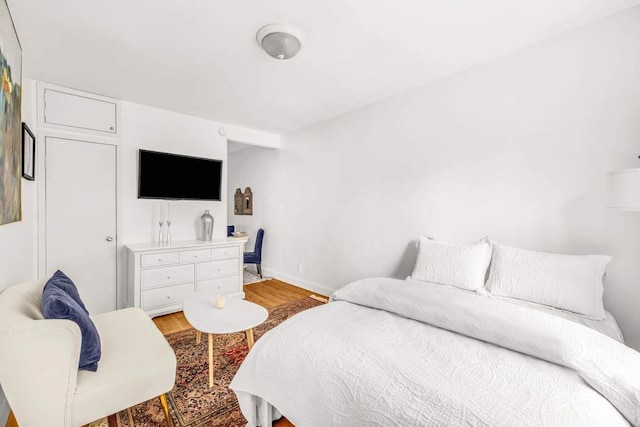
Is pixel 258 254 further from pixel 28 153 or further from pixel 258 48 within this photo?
pixel 258 48

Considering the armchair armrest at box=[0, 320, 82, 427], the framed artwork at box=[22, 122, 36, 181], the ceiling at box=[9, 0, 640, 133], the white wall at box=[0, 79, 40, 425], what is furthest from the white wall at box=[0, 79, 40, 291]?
the armchair armrest at box=[0, 320, 82, 427]

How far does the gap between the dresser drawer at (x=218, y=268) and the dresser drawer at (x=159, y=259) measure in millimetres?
292

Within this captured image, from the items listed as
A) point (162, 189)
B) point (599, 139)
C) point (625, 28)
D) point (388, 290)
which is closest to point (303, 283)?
point (162, 189)

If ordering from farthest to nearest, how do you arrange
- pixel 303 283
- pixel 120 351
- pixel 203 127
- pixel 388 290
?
pixel 303 283 < pixel 203 127 < pixel 388 290 < pixel 120 351

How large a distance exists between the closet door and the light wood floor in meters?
0.73

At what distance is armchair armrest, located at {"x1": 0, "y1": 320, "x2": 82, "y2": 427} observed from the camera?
1172mm

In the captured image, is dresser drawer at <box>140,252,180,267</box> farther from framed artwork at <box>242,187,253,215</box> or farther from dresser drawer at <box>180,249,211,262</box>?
framed artwork at <box>242,187,253,215</box>

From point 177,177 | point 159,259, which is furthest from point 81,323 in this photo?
point 177,177

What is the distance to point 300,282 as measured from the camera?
436cm

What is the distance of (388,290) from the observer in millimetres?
1817

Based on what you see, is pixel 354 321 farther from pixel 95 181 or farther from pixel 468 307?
pixel 95 181

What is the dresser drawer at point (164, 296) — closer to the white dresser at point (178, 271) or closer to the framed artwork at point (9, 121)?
the white dresser at point (178, 271)

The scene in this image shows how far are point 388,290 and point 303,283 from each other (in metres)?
2.65

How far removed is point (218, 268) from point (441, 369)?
311cm
